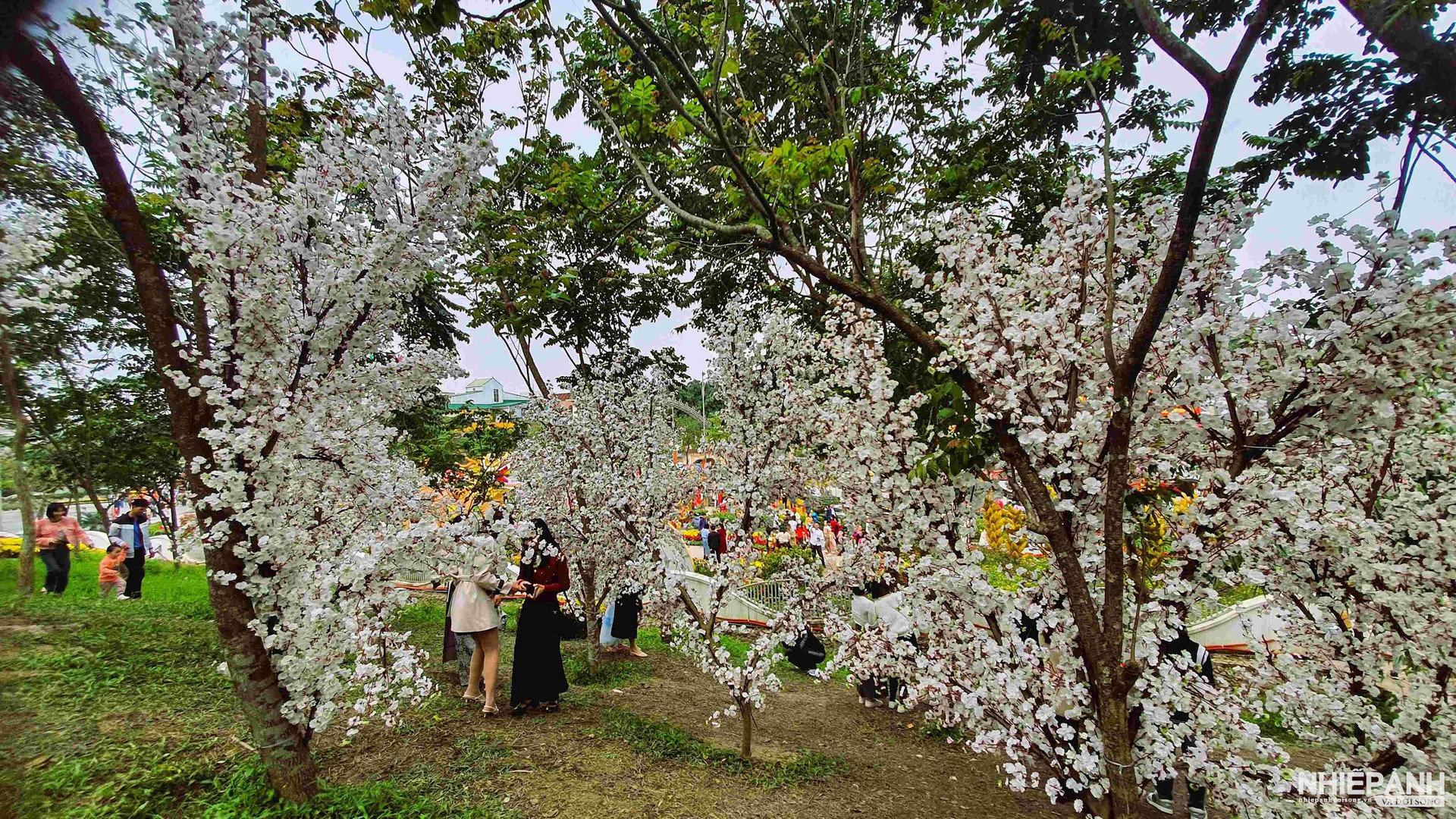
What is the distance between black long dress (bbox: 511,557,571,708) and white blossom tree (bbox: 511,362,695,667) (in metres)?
0.94

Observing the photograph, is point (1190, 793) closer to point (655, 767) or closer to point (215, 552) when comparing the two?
point (655, 767)

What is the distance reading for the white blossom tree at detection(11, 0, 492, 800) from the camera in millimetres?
2830

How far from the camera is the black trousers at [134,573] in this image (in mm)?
9578

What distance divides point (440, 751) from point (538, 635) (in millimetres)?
1263

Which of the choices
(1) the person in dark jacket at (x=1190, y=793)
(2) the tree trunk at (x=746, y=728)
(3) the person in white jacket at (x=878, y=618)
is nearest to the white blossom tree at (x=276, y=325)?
(2) the tree trunk at (x=746, y=728)

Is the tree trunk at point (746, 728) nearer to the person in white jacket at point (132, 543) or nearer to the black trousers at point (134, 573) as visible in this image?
the person in white jacket at point (132, 543)

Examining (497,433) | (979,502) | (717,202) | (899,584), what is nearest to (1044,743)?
(979,502)

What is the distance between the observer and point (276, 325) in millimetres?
3062

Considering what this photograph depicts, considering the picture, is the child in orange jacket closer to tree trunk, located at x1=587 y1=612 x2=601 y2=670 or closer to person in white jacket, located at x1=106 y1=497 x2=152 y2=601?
person in white jacket, located at x1=106 y1=497 x2=152 y2=601

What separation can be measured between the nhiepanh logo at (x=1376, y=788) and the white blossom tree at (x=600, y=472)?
5.09 m

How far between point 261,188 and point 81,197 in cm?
64

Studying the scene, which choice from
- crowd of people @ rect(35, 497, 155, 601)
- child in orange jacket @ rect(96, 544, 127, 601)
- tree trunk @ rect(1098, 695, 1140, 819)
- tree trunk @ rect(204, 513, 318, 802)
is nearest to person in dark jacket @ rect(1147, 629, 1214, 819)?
tree trunk @ rect(1098, 695, 1140, 819)

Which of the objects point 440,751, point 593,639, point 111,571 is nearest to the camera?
point 440,751

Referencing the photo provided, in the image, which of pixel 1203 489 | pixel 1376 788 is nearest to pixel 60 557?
pixel 1203 489
